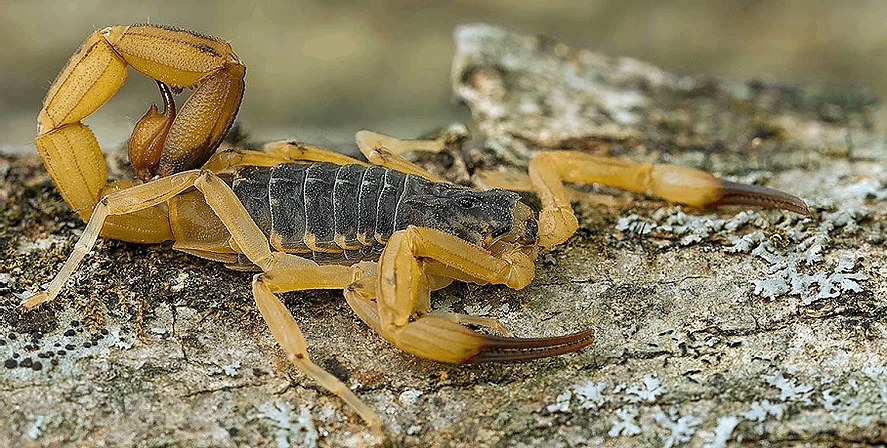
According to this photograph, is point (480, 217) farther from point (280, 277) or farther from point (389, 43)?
point (389, 43)

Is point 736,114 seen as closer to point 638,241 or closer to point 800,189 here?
point 800,189

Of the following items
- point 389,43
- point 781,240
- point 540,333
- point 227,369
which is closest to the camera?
point 227,369

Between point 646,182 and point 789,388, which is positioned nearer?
point 789,388

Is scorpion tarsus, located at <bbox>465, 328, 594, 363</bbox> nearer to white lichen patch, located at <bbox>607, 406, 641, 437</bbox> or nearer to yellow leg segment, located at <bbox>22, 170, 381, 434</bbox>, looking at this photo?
white lichen patch, located at <bbox>607, 406, 641, 437</bbox>

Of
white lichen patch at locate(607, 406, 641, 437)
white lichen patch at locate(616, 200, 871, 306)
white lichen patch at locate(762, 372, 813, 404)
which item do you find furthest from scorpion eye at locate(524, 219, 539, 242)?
white lichen patch at locate(762, 372, 813, 404)

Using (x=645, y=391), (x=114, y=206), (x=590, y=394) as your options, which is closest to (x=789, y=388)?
(x=645, y=391)

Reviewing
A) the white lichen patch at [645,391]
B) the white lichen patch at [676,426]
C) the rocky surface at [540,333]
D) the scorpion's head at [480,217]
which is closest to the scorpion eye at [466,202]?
the scorpion's head at [480,217]

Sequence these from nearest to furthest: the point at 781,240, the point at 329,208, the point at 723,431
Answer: the point at 723,431, the point at 329,208, the point at 781,240

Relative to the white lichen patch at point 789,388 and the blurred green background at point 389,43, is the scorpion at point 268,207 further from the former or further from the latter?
the blurred green background at point 389,43
